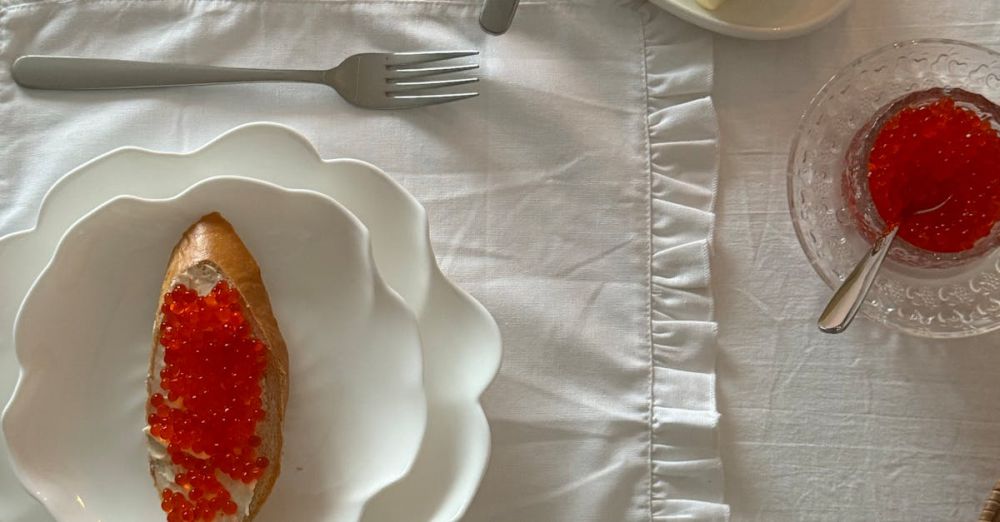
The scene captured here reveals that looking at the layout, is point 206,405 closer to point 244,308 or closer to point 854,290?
point 244,308

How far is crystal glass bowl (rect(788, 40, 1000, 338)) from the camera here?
0.78m

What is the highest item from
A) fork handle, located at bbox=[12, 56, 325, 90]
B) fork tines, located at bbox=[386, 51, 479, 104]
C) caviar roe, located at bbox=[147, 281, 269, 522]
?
fork tines, located at bbox=[386, 51, 479, 104]

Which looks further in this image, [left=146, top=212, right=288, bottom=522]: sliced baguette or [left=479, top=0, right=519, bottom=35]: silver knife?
[left=479, top=0, right=519, bottom=35]: silver knife

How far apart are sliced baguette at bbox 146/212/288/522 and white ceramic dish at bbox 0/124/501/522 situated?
52 mm

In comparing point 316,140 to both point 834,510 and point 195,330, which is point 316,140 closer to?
point 195,330

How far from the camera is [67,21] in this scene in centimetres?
81

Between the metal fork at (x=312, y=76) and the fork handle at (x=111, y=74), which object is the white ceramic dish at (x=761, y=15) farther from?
Answer: the fork handle at (x=111, y=74)

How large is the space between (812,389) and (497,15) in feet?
1.41

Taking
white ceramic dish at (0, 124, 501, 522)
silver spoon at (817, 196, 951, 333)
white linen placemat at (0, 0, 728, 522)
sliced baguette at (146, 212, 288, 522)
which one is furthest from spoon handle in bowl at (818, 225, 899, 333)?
sliced baguette at (146, 212, 288, 522)

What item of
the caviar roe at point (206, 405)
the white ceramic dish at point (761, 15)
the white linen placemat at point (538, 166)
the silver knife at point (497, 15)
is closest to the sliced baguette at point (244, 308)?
the caviar roe at point (206, 405)

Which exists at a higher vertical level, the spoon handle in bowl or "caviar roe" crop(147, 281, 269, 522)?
the spoon handle in bowl

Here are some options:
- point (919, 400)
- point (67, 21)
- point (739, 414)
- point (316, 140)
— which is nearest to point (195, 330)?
point (316, 140)

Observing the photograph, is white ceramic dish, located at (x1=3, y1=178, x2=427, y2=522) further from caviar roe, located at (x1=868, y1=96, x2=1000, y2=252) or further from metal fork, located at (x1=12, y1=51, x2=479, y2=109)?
caviar roe, located at (x1=868, y1=96, x2=1000, y2=252)

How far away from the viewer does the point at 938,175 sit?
753 millimetres
